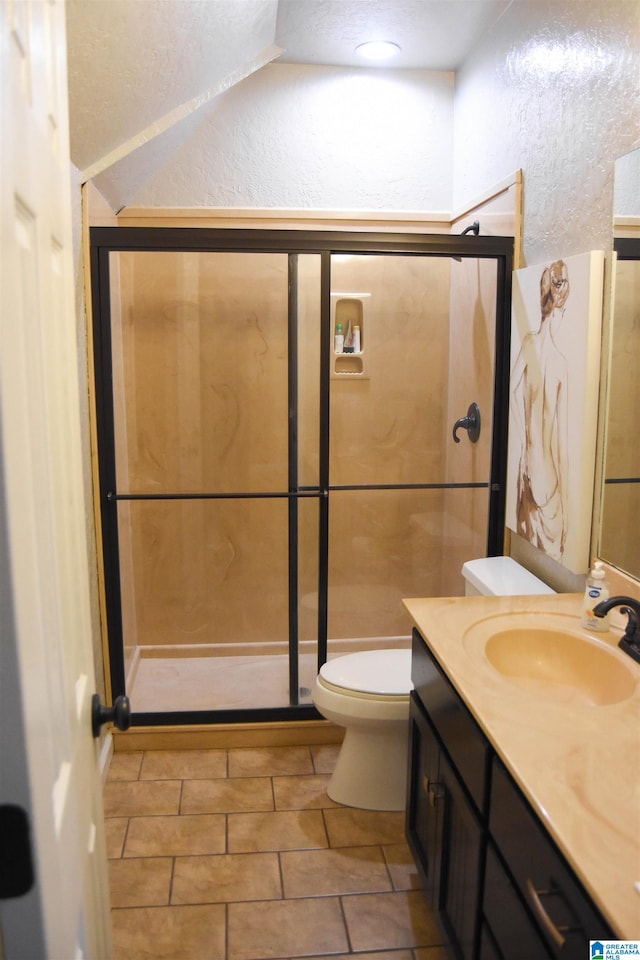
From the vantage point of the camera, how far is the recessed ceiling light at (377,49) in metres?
2.83

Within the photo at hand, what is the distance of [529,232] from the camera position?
2383 mm

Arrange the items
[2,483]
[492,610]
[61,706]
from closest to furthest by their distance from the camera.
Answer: [2,483]
[61,706]
[492,610]

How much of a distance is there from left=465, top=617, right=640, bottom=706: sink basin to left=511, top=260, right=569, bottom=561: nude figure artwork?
0.44m

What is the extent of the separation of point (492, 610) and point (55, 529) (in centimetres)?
129

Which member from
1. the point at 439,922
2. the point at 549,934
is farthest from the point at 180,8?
the point at 439,922

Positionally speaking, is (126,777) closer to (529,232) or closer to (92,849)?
(92,849)

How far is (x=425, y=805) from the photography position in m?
1.82

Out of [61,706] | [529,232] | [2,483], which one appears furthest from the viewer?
[529,232]

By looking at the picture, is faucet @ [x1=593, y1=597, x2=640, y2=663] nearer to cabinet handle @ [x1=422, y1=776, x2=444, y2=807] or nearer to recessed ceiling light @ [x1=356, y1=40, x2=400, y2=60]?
cabinet handle @ [x1=422, y1=776, x2=444, y2=807]

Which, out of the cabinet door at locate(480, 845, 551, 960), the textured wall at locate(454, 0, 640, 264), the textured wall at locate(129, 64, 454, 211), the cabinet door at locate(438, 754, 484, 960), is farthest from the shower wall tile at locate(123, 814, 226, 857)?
the textured wall at locate(129, 64, 454, 211)

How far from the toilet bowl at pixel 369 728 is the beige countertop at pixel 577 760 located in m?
0.62

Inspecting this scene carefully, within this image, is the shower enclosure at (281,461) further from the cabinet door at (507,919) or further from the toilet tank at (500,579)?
the cabinet door at (507,919)

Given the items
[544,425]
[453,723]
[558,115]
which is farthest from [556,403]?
[453,723]

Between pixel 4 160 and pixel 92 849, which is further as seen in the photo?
pixel 92 849
